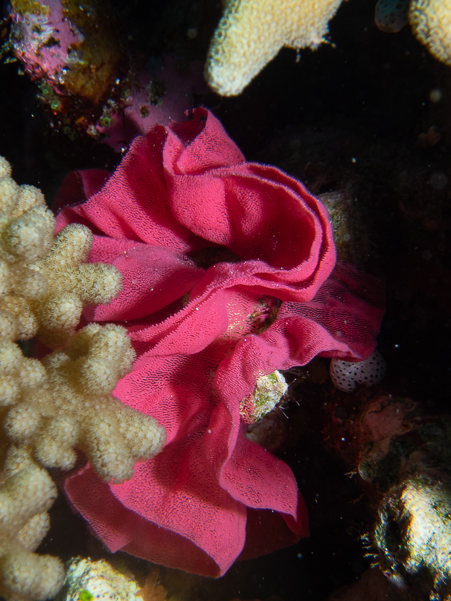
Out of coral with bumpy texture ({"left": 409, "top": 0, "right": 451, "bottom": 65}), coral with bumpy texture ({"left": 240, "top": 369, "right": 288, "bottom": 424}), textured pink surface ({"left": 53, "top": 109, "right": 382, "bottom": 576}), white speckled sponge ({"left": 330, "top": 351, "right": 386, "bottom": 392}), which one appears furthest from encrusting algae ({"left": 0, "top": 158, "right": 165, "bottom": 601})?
coral with bumpy texture ({"left": 409, "top": 0, "right": 451, "bottom": 65})

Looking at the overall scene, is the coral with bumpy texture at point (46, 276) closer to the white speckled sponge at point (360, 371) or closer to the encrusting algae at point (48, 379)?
the encrusting algae at point (48, 379)

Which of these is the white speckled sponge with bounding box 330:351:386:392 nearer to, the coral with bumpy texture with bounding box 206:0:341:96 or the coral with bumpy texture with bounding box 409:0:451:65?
the coral with bumpy texture with bounding box 409:0:451:65

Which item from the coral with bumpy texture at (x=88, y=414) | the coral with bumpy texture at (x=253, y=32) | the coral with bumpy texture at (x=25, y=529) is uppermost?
the coral with bumpy texture at (x=253, y=32)

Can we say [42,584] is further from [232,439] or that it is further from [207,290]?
[207,290]

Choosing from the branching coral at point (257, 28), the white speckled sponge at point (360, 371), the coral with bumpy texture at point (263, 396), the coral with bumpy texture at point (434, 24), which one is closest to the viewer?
the coral with bumpy texture at point (434, 24)

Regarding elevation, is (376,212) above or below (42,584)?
above

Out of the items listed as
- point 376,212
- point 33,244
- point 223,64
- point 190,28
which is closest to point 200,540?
point 33,244

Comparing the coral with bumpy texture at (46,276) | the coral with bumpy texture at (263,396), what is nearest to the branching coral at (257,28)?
the coral with bumpy texture at (46,276)
